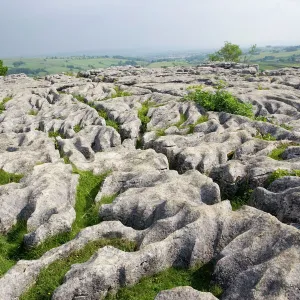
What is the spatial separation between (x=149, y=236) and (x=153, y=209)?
3.30 meters

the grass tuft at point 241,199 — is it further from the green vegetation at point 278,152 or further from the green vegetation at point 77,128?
the green vegetation at point 77,128

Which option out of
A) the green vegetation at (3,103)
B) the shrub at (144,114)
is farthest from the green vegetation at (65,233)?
the green vegetation at (3,103)

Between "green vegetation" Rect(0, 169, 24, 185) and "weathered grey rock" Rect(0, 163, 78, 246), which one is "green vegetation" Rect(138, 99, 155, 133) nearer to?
"weathered grey rock" Rect(0, 163, 78, 246)

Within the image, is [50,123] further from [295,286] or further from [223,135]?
[295,286]

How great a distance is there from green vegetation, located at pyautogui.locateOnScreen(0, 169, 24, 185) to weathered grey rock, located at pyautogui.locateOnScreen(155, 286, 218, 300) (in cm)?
2025

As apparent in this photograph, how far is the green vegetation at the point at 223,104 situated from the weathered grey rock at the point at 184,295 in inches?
1380

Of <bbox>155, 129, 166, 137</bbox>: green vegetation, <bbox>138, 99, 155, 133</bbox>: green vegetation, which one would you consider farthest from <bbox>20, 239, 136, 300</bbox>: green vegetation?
<bbox>138, 99, 155, 133</bbox>: green vegetation

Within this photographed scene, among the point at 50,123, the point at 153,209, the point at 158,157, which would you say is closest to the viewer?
the point at 153,209

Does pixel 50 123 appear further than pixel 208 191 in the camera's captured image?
Yes

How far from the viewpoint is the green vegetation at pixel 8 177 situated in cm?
2972

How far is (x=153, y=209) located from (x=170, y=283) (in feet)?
21.6

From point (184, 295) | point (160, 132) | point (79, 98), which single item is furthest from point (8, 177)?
point (79, 98)

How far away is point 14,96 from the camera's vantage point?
68.7 m

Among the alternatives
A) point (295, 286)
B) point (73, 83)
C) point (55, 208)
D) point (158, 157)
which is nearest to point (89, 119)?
point (158, 157)
